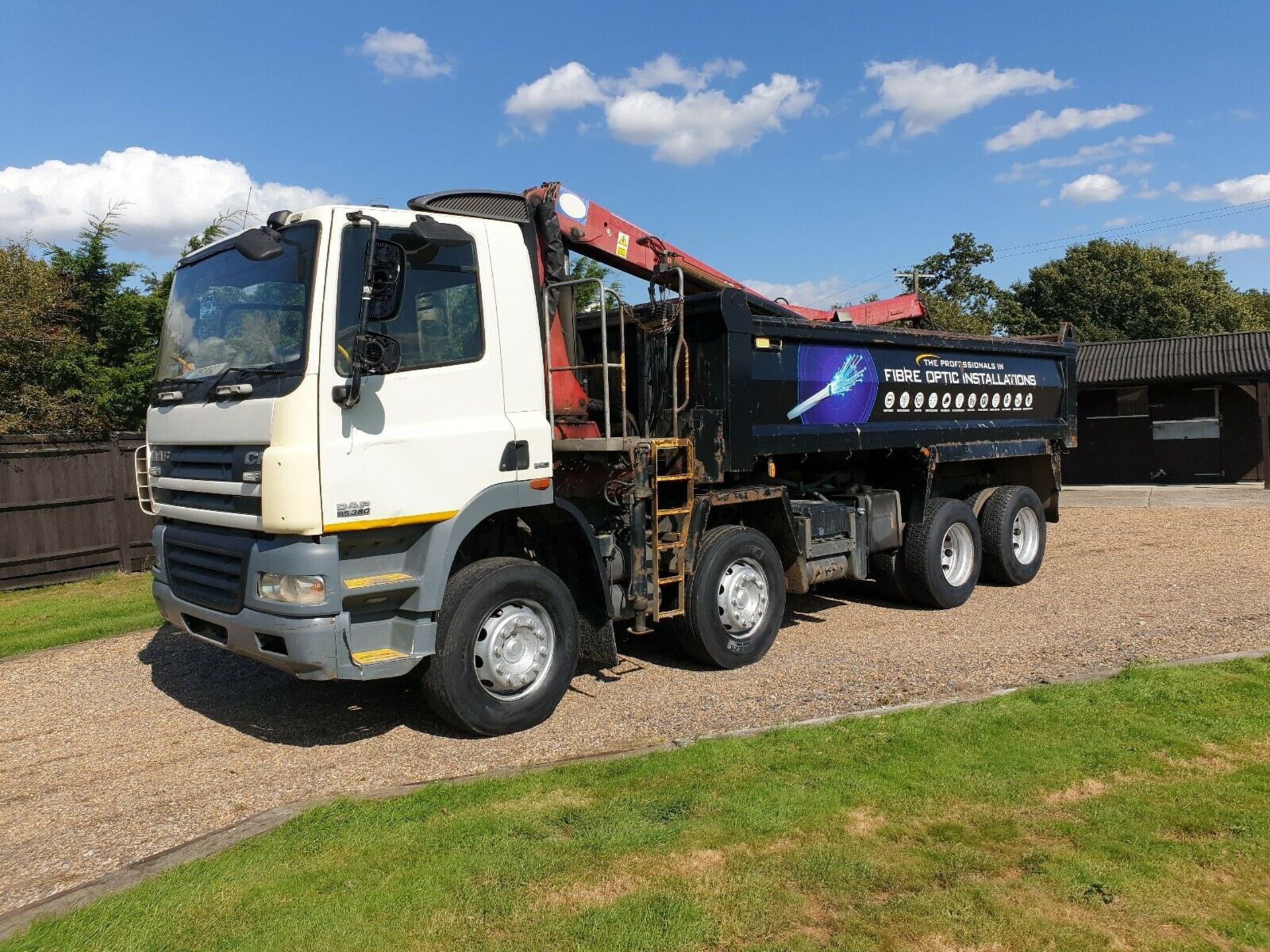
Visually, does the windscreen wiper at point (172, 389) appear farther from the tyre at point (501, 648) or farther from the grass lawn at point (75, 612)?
the grass lawn at point (75, 612)

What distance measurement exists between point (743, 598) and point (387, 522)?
3.00 meters

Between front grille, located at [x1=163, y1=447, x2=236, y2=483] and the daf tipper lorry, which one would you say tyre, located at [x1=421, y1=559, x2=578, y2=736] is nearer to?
the daf tipper lorry

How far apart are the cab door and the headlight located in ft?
0.93

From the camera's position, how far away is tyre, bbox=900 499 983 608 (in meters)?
8.86

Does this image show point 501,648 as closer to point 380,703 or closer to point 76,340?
point 380,703

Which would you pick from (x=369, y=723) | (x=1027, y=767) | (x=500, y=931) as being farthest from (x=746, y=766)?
(x=369, y=723)

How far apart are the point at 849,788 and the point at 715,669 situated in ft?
8.42

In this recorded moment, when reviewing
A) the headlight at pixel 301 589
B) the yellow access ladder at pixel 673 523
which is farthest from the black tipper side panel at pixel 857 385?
the headlight at pixel 301 589

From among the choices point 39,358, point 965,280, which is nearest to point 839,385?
point 39,358

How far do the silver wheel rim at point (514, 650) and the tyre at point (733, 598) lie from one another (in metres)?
1.29

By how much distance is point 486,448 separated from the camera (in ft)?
17.8

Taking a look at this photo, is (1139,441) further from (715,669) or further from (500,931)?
(500,931)

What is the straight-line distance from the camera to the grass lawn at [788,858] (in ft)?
10.7

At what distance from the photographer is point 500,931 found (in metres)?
3.30
